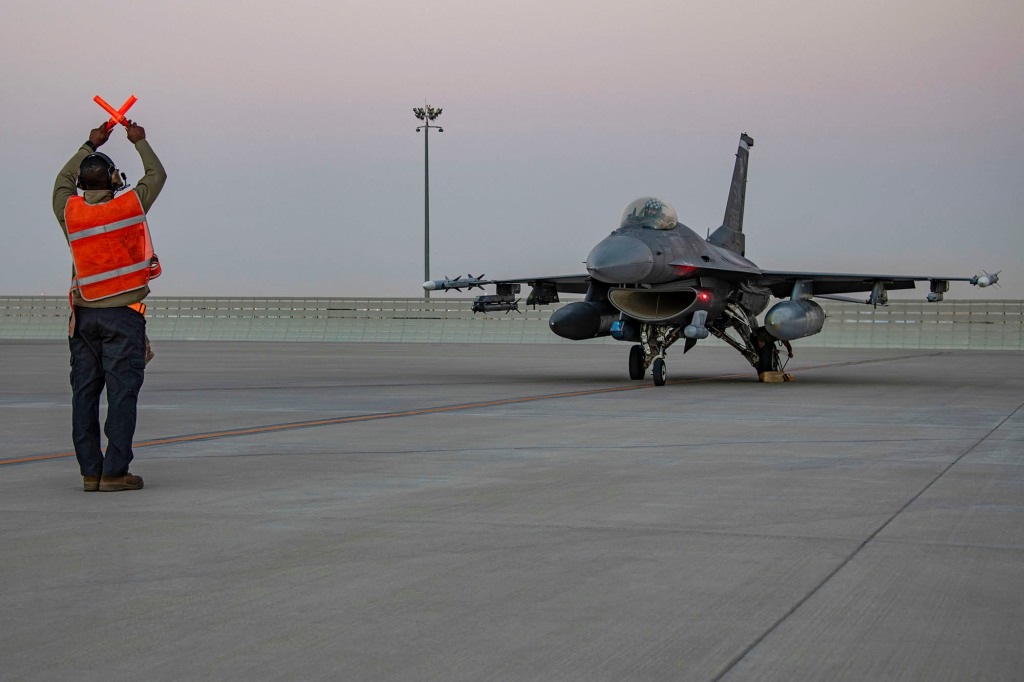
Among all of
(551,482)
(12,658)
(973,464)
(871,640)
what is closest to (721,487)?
(551,482)

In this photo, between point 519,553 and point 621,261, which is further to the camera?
point 621,261

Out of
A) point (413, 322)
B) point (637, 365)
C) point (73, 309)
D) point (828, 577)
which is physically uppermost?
point (73, 309)

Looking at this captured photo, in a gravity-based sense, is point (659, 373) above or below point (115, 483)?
below

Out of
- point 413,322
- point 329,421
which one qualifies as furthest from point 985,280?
point 413,322

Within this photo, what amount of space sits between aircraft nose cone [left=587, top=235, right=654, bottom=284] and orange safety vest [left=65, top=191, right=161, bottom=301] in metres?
12.3

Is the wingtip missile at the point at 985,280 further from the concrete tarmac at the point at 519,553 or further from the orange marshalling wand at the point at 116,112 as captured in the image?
the orange marshalling wand at the point at 116,112

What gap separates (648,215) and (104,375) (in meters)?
13.8

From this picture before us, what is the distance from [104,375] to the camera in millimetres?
7680

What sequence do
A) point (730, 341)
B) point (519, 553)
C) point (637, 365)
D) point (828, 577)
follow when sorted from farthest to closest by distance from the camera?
point (730, 341), point (637, 365), point (519, 553), point (828, 577)

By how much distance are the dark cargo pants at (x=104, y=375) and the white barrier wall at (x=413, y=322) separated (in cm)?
4070

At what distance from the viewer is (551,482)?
310 inches

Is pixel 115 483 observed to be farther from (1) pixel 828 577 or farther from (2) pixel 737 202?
(2) pixel 737 202

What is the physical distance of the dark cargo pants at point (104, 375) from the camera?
7516mm

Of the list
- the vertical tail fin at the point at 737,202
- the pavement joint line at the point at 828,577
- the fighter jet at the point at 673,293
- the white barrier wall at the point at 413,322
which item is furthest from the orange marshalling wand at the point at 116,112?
the white barrier wall at the point at 413,322
